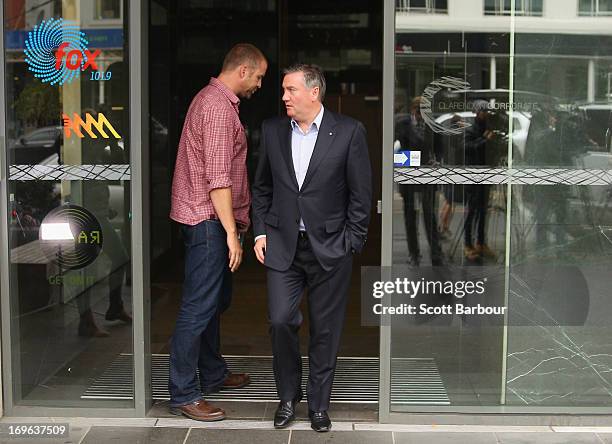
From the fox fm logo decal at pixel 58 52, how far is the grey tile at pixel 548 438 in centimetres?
277

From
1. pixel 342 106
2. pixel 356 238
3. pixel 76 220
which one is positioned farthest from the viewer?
pixel 342 106

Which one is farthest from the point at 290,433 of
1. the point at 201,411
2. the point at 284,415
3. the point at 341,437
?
the point at 201,411

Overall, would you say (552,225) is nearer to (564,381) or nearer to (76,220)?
(564,381)

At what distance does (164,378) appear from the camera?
17.2ft

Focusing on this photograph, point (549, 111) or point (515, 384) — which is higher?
point (549, 111)

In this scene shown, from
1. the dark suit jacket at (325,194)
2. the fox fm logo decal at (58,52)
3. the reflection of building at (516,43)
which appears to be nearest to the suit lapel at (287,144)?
the dark suit jacket at (325,194)

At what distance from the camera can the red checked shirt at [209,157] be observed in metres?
4.41

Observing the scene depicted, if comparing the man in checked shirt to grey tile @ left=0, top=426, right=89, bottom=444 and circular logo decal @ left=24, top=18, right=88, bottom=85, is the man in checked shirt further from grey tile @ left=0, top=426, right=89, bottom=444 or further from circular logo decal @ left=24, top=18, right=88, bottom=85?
circular logo decal @ left=24, top=18, right=88, bottom=85

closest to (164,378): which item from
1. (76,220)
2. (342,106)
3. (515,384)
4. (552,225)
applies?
(76,220)

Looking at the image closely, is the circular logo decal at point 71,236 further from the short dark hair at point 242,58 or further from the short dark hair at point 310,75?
the short dark hair at point 310,75

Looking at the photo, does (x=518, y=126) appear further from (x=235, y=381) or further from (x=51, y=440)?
(x=51, y=440)

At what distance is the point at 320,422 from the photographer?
175 inches

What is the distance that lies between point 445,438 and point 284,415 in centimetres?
81

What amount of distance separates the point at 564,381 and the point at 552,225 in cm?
83
